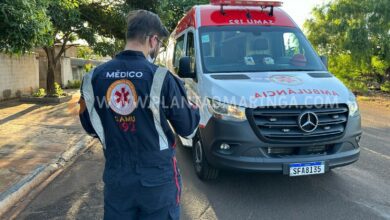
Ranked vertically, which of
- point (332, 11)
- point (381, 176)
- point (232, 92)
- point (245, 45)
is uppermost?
point (332, 11)

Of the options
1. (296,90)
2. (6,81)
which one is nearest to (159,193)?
(296,90)

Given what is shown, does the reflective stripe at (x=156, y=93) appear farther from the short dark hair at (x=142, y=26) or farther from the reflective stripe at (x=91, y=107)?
the reflective stripe at (x=91, y=107)

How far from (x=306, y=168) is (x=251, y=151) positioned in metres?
0.65

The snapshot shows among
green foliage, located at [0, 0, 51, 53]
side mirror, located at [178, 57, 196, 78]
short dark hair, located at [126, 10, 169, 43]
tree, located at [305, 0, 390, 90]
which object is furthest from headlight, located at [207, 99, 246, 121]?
tree, located at [305, 0, 390, 90]

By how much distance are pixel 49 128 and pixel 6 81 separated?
6.01 metres

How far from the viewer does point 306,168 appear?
4340 mm

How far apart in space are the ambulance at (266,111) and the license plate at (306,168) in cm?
1

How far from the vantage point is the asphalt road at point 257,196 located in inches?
166

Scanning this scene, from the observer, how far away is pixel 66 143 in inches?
291

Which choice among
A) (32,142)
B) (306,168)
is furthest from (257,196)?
(32,142)

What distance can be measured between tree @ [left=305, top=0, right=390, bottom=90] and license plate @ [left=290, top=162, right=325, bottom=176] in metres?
12.1

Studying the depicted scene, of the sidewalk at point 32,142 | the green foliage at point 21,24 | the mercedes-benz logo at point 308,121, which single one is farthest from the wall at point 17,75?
the mercedes-benz logo at point 308,121

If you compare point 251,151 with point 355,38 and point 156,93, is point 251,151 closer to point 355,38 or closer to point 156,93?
point 156,93

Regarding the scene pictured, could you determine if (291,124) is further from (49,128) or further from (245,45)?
(49,128)
